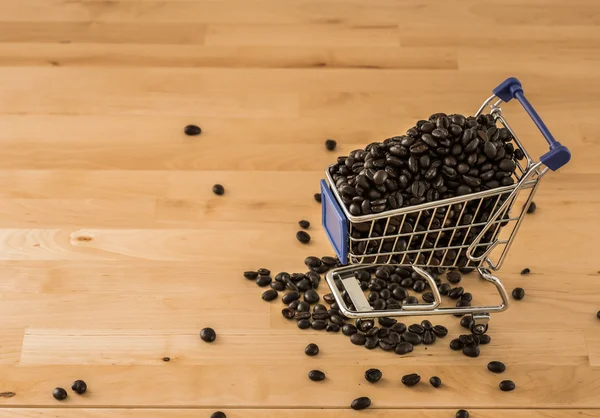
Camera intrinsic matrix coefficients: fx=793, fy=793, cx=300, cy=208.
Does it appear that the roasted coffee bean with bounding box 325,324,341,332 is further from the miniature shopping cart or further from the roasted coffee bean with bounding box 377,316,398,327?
the miniature shopping cart

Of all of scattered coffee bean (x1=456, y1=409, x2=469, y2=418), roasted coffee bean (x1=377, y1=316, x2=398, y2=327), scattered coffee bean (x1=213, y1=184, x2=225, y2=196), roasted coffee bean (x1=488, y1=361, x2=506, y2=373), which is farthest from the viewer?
scattered coffee bean (x1=213, y1=184, x2=225, y2=196)

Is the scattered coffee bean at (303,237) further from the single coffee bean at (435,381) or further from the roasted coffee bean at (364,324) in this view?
the single coffee bean at (435,381)

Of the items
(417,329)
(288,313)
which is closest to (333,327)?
(288,313)

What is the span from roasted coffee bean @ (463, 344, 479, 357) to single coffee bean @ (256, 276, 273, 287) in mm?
664

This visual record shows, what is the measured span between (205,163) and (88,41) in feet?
3.20

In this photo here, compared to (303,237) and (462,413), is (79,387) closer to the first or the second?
(303,237)

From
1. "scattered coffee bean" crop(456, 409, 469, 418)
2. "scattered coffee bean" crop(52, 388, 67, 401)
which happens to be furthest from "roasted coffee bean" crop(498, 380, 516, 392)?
"scattered coffee bean" crop(52, 388, 67, 401)

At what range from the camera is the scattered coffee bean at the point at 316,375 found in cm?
236

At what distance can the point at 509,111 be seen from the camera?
10.6ft

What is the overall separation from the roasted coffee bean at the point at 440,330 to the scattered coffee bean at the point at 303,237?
54 centimetres

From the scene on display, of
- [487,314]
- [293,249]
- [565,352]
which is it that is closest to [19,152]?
[293,249]

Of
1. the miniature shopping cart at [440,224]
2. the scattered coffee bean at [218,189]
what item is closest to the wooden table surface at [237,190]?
the scattered coffee bean at [218,189]

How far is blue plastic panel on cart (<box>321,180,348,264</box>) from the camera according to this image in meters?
2.14

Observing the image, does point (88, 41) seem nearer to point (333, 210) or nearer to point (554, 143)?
point (333, 210)
